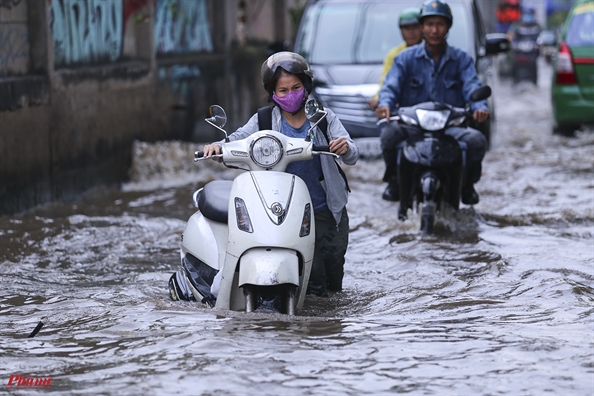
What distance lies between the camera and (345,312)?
5680 millimetres

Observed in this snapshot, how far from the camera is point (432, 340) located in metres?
4.83

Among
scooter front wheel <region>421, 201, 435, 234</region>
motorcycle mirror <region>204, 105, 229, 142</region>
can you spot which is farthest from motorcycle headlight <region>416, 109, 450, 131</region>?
motorcycle mirror <region>204, 105, 229, 142</region>

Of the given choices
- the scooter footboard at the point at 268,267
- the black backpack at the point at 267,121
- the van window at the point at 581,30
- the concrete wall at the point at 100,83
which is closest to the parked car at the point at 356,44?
the concrete wall at the point at 100,83

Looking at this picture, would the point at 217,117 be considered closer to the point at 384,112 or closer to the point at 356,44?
the point at 384,112

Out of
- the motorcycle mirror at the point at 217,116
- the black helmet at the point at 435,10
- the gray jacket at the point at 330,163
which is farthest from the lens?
the black helmet at the point at 435,10

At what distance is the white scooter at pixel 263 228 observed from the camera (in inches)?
196

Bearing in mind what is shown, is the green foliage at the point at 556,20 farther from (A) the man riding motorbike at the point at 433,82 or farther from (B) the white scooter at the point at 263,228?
(B) the white scooter at the point at 263,228

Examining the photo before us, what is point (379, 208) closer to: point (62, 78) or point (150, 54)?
point (62, 78)

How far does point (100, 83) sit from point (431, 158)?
451 centimetres

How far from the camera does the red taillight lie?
45.0ft

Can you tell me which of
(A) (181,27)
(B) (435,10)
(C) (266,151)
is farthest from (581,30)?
(C) (266,151)

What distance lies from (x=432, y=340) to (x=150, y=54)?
8666mm

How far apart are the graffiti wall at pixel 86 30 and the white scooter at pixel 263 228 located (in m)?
5.53

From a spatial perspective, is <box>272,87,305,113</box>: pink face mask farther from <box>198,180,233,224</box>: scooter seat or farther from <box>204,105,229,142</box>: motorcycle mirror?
<box>198,180,233,224</box>: scooter seat
